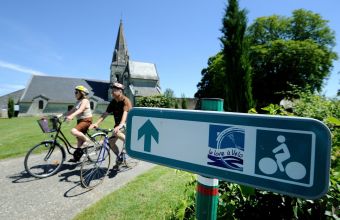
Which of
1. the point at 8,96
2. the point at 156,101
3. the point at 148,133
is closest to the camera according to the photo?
the point at 148,133

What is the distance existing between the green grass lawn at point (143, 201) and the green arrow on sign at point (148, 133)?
5.73 feet

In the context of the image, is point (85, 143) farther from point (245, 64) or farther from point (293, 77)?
point (293, 77)

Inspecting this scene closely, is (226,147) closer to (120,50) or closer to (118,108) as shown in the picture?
(118,108)

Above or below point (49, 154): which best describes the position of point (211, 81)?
above

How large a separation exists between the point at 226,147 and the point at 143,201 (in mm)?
→ 3591

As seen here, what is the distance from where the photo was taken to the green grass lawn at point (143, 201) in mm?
3752

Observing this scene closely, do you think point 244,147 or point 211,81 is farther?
point 211,81

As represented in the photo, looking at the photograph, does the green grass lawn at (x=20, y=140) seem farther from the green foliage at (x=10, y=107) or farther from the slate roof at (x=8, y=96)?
the slate roof at (x=8, y=96)

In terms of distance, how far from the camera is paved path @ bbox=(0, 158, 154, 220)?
4035 millimetres

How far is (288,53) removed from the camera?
34.0m

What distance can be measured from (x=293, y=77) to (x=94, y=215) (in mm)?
35986

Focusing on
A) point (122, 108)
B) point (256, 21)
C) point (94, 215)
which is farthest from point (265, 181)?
point (256, 21)

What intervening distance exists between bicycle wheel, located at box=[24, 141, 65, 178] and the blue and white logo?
5.59 m

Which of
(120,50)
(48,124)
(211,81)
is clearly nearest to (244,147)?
(48,124)
